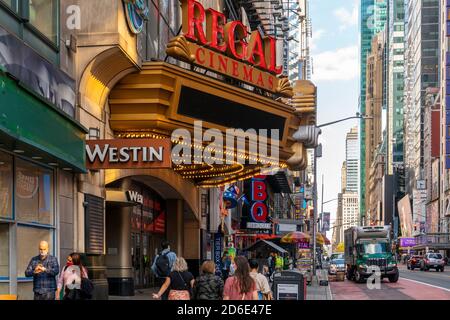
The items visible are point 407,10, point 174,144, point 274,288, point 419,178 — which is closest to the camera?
point 274,288

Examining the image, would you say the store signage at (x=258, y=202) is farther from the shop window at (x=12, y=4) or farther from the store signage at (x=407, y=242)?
the store signage at (x=407, y=242)

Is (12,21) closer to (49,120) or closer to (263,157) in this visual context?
(49,120)

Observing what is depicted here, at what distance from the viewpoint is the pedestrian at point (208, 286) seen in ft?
39.7

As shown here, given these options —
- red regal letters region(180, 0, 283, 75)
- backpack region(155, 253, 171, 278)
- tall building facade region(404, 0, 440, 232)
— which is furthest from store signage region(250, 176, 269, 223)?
tall building facade region(404, 0, 440, 232)

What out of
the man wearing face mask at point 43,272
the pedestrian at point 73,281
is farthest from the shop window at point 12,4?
the pedestrian at point 73,281

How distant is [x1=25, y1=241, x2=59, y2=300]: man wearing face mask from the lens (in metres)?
14.0

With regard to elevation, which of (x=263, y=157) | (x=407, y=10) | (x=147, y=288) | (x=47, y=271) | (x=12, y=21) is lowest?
(x=147, y=288)

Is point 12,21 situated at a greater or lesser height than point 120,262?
greater

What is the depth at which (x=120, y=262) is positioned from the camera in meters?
26.3

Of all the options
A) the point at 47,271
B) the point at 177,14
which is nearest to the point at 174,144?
the point at 177,14

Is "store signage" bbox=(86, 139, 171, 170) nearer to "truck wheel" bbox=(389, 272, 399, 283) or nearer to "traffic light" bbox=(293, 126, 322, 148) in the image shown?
"traffic light" bbox=(293, 126, 322, 148)

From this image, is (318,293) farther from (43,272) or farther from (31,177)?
(43,272)

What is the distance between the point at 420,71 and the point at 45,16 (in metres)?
157

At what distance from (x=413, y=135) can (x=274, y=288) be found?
560 feet
